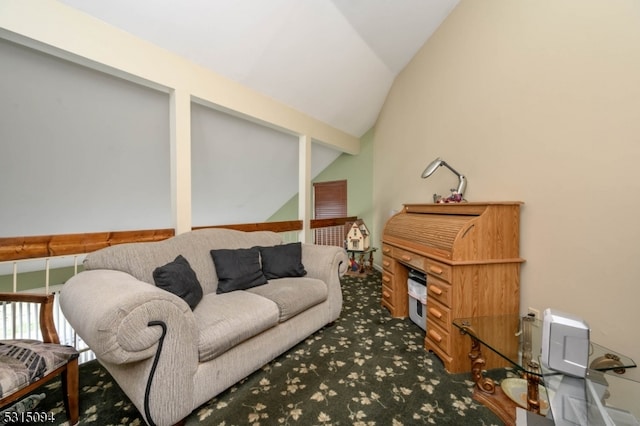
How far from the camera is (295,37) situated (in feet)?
8.57

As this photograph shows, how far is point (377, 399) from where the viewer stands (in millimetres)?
1525

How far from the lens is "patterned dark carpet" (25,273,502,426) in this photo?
1.38 m

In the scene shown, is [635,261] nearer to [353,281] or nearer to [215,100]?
[353,281]

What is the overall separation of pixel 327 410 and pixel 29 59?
3.22 metres

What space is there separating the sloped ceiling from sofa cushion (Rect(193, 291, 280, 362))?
2158 mm

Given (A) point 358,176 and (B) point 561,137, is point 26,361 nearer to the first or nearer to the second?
(B) point 561,137

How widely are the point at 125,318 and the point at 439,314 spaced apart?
1942 mm

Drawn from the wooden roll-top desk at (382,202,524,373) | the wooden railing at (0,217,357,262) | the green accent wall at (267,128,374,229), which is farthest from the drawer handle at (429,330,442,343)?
the green accent wall at (267,128,374,229)

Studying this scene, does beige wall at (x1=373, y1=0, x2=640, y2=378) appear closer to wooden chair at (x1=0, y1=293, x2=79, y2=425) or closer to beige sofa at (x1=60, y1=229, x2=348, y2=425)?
beige sofa at (x1=60, y1=229, x2=348, y2=425)

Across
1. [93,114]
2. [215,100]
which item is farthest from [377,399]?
[93,114]

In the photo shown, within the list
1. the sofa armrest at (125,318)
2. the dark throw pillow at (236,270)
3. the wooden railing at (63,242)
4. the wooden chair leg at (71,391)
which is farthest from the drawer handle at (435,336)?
the wooden railing at (63,242)

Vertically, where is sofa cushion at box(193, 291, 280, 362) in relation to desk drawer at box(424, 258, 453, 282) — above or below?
below

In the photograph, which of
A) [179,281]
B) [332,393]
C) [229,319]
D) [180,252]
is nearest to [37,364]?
[179,281]

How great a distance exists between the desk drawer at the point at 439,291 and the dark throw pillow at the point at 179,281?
1744mm
